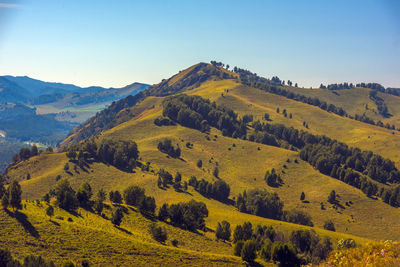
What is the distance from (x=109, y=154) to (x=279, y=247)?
14012cm

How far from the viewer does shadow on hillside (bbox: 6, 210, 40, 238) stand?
199 feet

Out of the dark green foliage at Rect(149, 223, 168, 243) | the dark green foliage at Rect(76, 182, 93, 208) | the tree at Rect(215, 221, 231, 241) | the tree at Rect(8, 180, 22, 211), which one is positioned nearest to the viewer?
the tree at Rect(8, 180, 22, 211)

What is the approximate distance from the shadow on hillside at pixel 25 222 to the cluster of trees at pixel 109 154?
103m

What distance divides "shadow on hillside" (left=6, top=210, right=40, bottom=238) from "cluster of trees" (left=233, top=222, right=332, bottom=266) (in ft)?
164

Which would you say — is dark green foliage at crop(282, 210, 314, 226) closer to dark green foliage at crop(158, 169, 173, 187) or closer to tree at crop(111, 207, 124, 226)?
dark green foliage at crop(158, 169, 173, 187)

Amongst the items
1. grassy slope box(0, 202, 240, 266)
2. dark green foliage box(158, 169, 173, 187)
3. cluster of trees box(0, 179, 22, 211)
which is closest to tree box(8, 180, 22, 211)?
cluster of trees box(0, 179, 22, 211)

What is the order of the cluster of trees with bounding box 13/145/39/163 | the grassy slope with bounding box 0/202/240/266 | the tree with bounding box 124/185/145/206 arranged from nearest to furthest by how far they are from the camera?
the grassy slope with bounding box 0/202/240/266, the tree with bounding box 124/185/145/206, the cluster of trees with bounding box 13/145/39/163

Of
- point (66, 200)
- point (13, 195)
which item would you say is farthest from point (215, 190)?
point (13, 195)

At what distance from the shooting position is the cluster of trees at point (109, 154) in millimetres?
174875

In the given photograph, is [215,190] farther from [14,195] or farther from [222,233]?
[14,195]

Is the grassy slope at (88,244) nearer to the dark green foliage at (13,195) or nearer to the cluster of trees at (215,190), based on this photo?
the dark green foliage at (13,195)

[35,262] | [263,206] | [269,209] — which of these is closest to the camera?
[35,262]

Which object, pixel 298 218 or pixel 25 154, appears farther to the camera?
pixel 25 154

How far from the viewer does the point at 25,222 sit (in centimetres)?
6372
